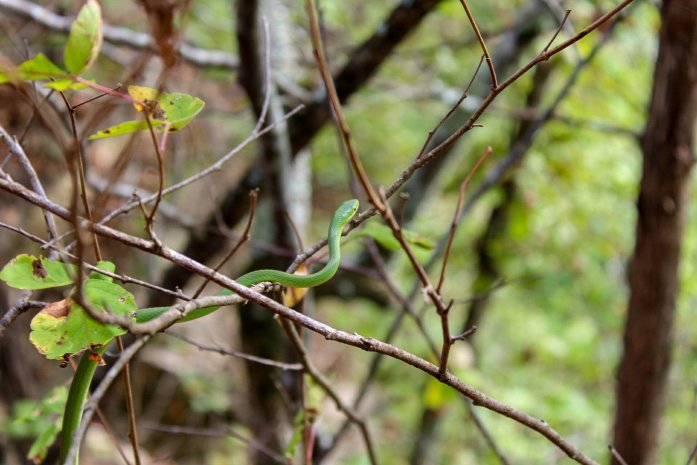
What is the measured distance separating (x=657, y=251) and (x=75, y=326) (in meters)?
2.62

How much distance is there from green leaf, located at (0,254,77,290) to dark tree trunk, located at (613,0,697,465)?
257 centimetres

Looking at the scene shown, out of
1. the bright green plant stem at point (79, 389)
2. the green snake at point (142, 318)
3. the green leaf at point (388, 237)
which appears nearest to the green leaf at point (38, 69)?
the green snake at point (142, 318)

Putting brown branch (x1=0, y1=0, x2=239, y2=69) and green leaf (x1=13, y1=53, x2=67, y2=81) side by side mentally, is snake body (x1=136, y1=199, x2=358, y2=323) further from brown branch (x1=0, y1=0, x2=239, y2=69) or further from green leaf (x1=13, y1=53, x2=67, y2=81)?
brown branch (x1=0, y1=0, x2=239, y2=69)

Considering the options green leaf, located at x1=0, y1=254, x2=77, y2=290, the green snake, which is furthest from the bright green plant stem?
green leaf, located at x1=0, y1=254, x2=77, y2=290

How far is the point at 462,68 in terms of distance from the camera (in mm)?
5828

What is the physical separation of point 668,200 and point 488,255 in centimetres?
304

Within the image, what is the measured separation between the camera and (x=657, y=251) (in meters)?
2.99

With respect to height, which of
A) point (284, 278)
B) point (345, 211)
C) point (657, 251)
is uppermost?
point (657, 251)

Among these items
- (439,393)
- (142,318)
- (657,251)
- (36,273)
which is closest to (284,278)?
(142,318)

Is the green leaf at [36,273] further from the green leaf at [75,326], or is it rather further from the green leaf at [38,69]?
the green leaf at [38,69]

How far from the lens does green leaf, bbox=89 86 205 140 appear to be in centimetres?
112

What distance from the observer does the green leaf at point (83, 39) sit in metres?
0.94

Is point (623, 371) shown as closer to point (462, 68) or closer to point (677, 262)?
point (677, 262)

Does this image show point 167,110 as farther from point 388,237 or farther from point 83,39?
point 388,237
